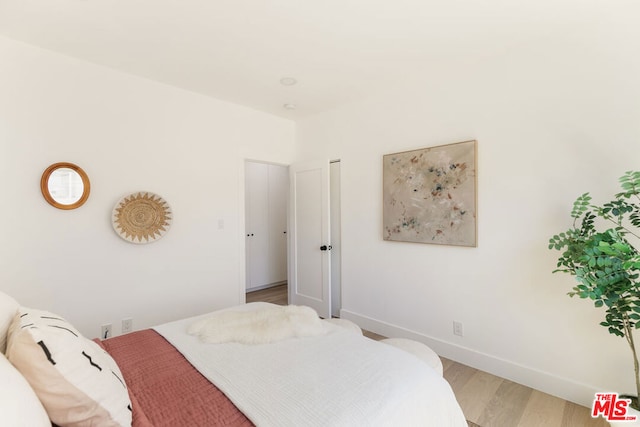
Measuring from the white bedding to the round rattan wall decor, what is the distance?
4.65 ft

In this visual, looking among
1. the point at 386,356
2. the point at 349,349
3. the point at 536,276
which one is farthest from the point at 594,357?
the point at 349,349

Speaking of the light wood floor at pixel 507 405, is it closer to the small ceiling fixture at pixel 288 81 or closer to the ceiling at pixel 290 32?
the ceiling at pixel 290 32

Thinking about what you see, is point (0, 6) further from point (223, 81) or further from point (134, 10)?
point (223, 81)

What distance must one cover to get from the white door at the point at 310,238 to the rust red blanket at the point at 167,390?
212cm

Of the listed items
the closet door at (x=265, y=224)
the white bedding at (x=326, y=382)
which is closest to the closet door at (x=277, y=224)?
the closet door at (x=265, y=224)

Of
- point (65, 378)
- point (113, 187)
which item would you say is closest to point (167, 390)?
point (65, 378)

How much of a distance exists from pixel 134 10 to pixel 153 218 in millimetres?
1685

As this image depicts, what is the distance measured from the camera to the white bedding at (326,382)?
1056 mm

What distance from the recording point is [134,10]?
5.92 feet

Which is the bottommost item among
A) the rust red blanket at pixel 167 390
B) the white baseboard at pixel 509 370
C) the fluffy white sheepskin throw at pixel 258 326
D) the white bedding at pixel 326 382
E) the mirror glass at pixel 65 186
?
the white baseboard at pixel 509 370

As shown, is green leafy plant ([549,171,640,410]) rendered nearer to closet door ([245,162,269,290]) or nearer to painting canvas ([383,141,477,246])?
painting canvas ([383,141,477,246])

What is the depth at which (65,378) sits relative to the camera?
85cm

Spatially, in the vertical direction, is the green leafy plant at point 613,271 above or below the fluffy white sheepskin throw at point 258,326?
above

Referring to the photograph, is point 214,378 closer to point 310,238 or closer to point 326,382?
point 326,382
